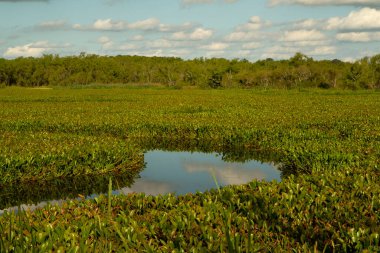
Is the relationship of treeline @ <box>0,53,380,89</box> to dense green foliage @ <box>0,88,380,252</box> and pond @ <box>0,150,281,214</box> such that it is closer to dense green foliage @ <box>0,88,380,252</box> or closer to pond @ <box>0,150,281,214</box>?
dense green foliage @ <box>0,88,380,252</box>

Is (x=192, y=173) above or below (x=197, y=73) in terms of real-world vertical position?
below

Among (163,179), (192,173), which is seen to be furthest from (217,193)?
(192,173)

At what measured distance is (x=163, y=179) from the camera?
14266 mm

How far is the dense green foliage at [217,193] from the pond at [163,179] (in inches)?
22.3

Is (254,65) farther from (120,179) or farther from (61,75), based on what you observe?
(120,179)

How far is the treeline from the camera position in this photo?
290 ft

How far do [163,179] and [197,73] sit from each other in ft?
338

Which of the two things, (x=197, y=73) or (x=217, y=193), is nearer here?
(x=217, y=193)

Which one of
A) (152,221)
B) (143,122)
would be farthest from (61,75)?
(152,221)

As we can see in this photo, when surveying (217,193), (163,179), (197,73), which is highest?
(197,73)

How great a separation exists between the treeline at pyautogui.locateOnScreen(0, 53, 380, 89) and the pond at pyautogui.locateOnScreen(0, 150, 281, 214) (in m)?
74.7

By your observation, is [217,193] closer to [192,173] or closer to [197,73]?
[192,173]

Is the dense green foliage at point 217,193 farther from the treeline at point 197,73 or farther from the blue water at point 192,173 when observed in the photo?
the treeline at point 197,73

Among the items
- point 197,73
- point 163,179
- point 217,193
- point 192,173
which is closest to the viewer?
point 217,193
